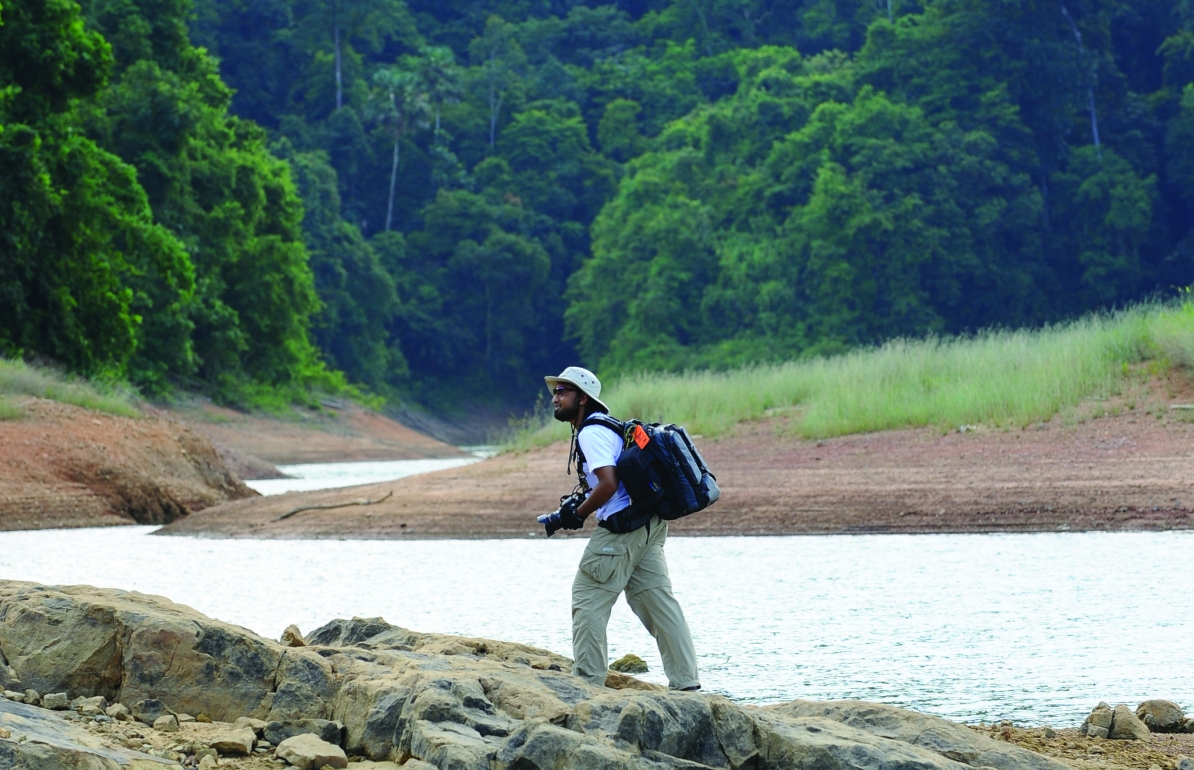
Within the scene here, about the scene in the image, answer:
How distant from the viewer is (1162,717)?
7492 millimetres

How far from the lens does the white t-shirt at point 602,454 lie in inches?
291

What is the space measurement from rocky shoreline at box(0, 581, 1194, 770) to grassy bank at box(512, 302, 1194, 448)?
15400 millimetres

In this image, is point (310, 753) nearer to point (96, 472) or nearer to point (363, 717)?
point (363, 717)

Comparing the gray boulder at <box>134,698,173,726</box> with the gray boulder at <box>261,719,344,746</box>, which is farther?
the gray boulder at <box>134,698,173,726</box>

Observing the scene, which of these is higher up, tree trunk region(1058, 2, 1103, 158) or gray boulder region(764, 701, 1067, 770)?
tree trunk region(1058, 2, 1103, 158)

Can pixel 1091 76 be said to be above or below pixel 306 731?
above

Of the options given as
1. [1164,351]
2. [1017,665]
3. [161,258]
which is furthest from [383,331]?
[1017,665]

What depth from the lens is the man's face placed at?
7598mm

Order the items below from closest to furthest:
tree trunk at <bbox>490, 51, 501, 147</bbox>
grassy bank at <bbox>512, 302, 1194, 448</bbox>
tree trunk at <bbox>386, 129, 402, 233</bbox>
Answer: grassy bank at <bbox>512, 302, 1194, 448</bbox> → tree trunk at <bbox>386, 129, 402, 233</bbox> → tree trunk at <bbox>490, 51, 501, 147</bbox>

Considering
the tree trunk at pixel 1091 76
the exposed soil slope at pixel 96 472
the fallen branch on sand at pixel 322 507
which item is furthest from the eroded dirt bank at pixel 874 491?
the tree trunk at pixel 1091 76

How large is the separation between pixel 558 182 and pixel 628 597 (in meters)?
76.0

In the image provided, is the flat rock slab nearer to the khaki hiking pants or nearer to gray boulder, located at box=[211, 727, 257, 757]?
gray boulder, located at box=[211, 727, 257, 757]

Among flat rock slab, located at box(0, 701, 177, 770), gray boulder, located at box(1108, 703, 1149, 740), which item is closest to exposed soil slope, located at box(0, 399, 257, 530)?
flat rock slab, located at box(0, 701, 177, 770)

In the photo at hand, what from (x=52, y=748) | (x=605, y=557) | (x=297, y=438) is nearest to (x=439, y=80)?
(x=297, y=438)
